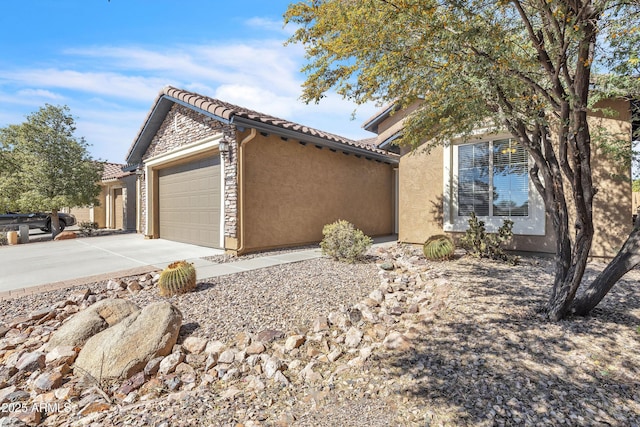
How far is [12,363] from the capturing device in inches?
128

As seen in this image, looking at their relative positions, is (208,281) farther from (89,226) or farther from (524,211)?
(89,226)

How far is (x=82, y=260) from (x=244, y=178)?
14.9 feet

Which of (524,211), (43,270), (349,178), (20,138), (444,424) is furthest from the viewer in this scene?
(20,138)

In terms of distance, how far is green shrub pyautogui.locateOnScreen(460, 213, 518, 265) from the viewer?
21.8 feet

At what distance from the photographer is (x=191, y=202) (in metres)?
10.3

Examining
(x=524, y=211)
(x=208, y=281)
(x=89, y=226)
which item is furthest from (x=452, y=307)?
(x=89, y=226)

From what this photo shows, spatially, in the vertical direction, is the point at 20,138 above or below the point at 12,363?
above

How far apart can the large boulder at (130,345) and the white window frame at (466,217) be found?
6547 mm

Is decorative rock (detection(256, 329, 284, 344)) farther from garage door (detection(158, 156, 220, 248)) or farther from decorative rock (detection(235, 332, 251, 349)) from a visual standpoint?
garage door (detection(158, 156, 220, 248))

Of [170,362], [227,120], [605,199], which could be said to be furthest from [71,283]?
[605,199]

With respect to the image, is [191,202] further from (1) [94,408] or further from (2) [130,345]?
(1) [94,408]

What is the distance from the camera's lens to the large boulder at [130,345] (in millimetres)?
3086

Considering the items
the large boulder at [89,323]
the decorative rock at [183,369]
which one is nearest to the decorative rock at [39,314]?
the large boulder at [89,323]

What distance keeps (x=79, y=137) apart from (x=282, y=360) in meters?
16.6
